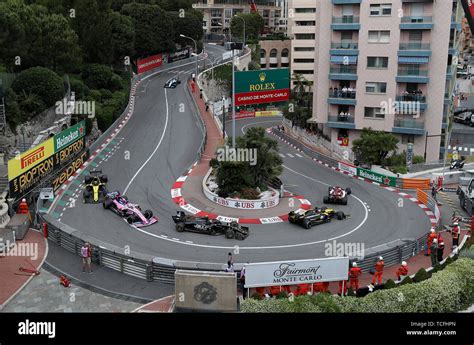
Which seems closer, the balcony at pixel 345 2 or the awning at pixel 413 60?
the awning at pixel 413 60

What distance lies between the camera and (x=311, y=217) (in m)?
32.1

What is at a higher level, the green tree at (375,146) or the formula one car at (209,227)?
the green tree at (375,146)

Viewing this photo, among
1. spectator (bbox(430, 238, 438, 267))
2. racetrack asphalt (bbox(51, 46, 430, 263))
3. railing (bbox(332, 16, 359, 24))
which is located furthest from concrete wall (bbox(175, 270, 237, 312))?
railing (bbox(332, 16, 359, 24))

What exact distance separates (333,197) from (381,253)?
1055cm

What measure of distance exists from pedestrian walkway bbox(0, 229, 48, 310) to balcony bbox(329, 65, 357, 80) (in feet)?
115

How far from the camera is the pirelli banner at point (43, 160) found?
31.7 m

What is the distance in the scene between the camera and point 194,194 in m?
38.0

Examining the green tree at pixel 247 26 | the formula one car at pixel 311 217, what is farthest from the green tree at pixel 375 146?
the green tree at pixel 247 26

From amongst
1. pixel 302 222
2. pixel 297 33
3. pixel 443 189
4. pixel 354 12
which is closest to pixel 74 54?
pixel 354 12

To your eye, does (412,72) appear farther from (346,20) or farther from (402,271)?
(402,271)

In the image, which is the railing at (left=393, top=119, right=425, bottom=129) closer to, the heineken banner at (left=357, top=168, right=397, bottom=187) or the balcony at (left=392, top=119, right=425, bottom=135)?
the balcony at (left=392, top=119, right=425, bottom=135)

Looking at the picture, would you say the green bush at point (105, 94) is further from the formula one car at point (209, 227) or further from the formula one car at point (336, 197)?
the formula one car at point (209, 227)
